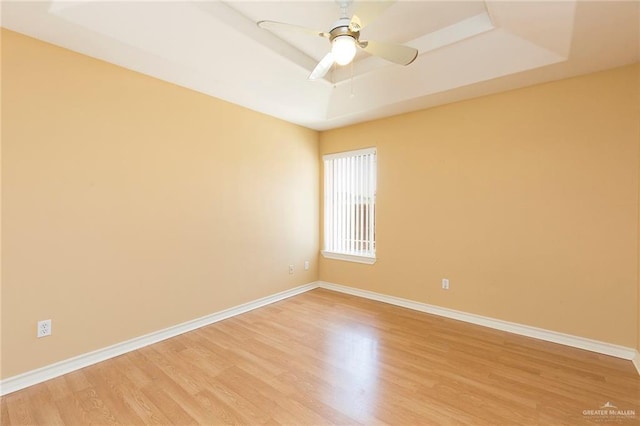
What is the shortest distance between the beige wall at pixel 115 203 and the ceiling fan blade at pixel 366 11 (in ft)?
6.45

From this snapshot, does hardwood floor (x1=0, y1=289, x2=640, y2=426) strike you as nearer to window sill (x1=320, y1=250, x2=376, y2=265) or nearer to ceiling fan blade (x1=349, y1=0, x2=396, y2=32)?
window sill (x1=320, y1=250, x2=376, y2=265)

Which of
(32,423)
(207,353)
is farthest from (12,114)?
(207,353)

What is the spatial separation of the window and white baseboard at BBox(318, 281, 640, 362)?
0.60 metres

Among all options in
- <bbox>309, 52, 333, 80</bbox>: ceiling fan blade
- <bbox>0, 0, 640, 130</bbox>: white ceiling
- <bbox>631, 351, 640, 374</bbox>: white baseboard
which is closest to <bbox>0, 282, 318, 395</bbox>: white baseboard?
<bbox>0, 0, 640, 130</bbox>: white ceiling

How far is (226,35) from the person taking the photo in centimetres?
239

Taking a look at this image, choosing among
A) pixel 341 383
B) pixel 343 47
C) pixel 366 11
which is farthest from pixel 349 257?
pixel 366 11

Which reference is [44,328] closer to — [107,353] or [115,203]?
[107,353]

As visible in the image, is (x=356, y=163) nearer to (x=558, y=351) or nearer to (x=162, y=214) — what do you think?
(x=162, y=214)

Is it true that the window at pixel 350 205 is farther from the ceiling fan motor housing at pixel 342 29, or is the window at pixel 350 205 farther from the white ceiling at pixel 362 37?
the ceiling fan motor housing at pixel 342 29

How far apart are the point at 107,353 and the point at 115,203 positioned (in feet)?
4.18

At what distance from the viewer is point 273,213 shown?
12.8 feet

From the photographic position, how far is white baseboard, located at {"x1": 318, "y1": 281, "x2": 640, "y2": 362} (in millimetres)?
2443

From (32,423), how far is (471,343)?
10.7 ft

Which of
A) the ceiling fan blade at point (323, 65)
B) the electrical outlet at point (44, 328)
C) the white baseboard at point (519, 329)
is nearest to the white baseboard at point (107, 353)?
the electrical outlet at point (44, 328)
